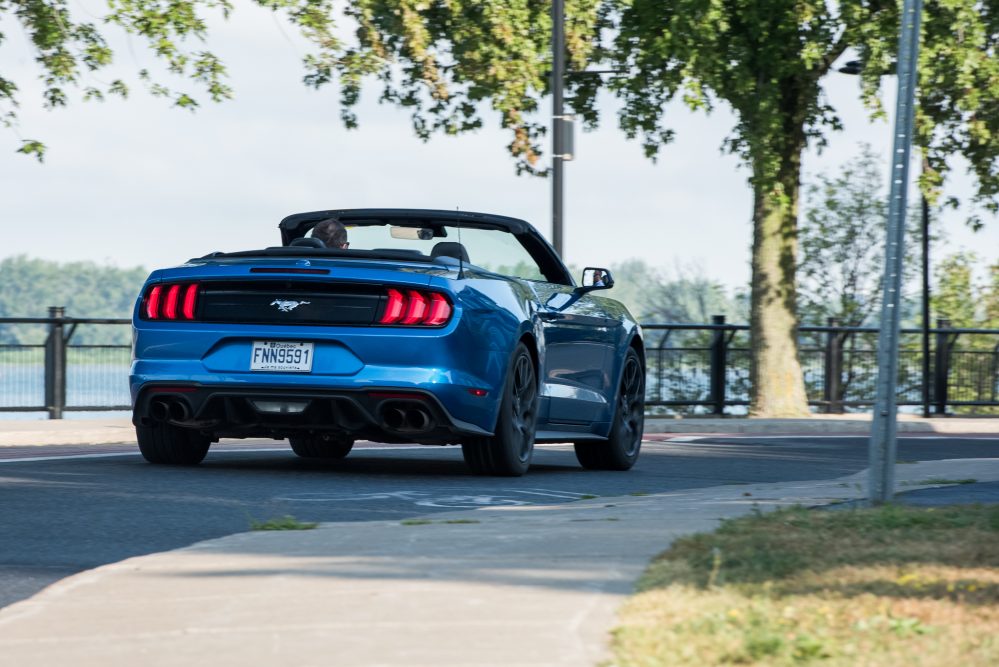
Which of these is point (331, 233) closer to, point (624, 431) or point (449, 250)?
point (449, 250)

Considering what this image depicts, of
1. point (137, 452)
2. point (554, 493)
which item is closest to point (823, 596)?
point (554, 493)

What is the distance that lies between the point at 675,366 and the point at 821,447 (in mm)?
8374

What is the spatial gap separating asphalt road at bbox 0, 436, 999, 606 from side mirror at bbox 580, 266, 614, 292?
1226 millimetres

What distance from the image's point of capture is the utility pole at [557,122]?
21.8 metres

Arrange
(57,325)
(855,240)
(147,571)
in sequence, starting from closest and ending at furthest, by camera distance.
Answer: (147,571), (57,325), (855,240)

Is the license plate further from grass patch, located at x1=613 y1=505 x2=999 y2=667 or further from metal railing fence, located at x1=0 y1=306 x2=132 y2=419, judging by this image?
metal railing fence, located at x1=0 y1=306 x2=132 y2=419

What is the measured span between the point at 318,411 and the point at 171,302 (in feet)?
3.82

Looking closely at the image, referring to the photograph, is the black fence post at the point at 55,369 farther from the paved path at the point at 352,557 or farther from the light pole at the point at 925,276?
the light pole at the point at 925,276

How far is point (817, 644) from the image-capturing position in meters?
4.57

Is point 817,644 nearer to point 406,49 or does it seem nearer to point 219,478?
point 219,478

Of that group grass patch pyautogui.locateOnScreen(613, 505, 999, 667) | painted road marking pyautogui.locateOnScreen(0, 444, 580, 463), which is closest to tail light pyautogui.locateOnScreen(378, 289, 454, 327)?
grass patch pyautogui.locateOnScreen(613, 505, 999, 667)

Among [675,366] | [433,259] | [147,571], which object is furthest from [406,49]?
[147,571]

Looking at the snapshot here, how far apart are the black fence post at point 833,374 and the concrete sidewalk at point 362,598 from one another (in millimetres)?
19926

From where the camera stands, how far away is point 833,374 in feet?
90.4
